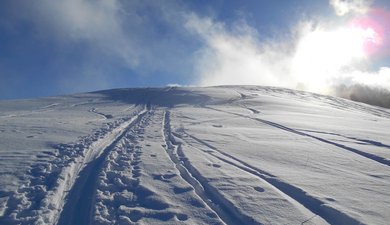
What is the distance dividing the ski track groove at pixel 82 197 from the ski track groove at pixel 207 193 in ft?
6.10

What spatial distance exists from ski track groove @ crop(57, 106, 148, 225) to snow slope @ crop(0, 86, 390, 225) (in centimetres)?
2

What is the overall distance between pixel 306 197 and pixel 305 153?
3.69m

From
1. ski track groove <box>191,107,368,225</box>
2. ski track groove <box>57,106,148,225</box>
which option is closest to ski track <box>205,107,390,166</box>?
ski track groove <box>191,107,368,225</box>

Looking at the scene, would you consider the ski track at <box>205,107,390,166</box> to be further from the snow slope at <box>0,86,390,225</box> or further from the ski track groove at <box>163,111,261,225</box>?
the ski track groove at <box>163,111,261,225</box>

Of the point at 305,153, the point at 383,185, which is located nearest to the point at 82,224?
the point at 383,185

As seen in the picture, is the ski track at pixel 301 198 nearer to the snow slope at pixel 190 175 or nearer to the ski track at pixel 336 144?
the snow slope at pixel 190 175

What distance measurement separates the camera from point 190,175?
7.38 meters

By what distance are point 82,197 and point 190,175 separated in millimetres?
2304

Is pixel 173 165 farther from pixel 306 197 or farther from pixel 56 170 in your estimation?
pixel 306 197

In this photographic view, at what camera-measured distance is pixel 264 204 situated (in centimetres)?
586

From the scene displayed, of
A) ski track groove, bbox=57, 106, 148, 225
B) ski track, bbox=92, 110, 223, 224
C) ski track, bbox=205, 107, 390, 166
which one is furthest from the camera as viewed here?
ski track, bbox=205, 107, 390, 166

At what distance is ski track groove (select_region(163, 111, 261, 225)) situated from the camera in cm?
544

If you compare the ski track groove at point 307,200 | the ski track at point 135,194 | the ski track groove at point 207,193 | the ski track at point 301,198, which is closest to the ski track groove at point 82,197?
the ski track at point 135,194

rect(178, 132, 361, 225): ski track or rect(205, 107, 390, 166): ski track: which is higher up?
rect(205, 107, 390, 166): ski track
